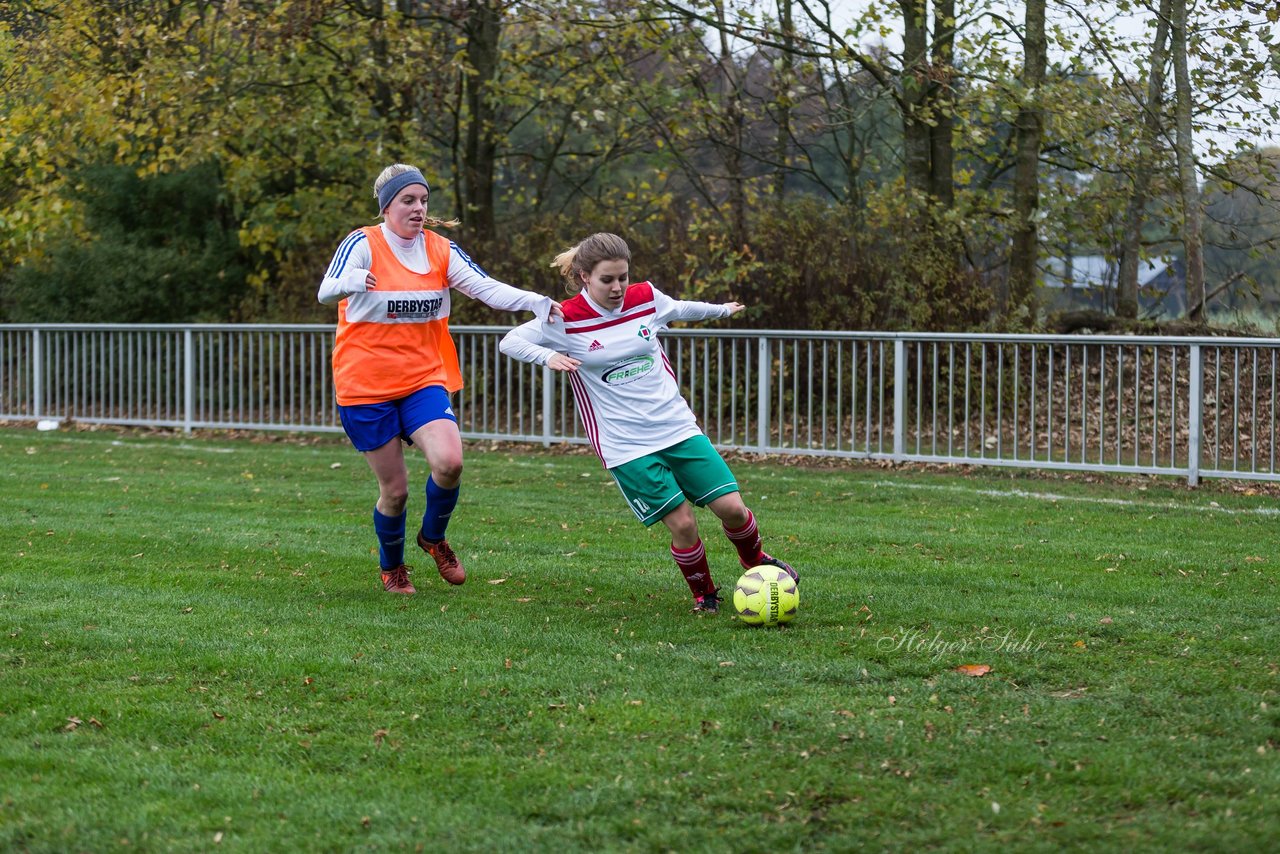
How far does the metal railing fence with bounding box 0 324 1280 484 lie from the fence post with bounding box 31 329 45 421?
0.03m

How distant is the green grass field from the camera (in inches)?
143

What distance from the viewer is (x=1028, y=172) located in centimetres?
1664

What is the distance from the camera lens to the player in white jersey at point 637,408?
20.5 ft

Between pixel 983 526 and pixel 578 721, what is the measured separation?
5273mm

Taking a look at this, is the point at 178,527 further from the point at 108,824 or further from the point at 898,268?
the point at 898,268

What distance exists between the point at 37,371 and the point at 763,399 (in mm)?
9836

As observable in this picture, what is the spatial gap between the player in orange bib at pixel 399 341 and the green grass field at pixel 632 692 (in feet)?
2.04

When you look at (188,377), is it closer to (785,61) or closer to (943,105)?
(785,61)

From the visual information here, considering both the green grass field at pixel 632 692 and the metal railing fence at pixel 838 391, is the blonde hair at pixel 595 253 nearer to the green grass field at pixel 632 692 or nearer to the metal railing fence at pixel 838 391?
the green grass field at pixel 632 692

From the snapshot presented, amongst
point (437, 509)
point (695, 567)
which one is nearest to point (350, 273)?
→ point (437, 509)

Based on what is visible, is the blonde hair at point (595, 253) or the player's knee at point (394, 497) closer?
the blonde hair at point (595, 253)

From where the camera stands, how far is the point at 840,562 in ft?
25.3

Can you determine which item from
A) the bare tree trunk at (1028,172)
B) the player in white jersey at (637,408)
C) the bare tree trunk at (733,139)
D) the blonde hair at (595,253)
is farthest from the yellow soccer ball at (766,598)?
the bare tree trunk at (733,139)

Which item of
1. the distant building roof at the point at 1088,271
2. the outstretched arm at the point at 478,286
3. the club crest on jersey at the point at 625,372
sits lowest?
the club crest on jersey at the point at 625,372
